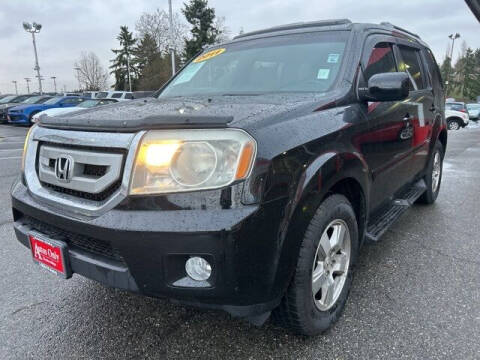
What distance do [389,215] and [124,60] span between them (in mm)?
61897

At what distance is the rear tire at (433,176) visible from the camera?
4.47 m

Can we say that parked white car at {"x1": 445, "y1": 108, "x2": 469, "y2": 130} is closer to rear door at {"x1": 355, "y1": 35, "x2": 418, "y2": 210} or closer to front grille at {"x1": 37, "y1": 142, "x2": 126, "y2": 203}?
rear door at {"x1": 355, "y1": 35, "x2": 418, "y2": 210}

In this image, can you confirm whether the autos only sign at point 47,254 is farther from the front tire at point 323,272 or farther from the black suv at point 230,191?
the front tire at point 323,272

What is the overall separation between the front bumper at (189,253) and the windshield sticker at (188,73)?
193cm

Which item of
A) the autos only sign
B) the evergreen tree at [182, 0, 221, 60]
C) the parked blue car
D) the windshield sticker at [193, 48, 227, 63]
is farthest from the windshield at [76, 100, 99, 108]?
the evergreen tree at [182, 0, 221, 60]

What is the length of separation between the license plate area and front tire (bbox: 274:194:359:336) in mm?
1108

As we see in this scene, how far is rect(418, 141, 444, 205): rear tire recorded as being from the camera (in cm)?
447

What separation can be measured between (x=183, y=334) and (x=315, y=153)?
1.29 m

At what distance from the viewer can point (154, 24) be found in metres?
51.2

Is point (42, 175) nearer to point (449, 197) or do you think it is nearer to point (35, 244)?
point (35, 244)

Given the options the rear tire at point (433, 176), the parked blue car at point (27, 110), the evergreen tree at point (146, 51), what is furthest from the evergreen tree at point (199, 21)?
Result: the rear tire at point (433, 176)

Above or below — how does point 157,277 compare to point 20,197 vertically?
below

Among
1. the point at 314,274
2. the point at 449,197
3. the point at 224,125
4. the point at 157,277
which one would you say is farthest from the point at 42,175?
the point at 449,197

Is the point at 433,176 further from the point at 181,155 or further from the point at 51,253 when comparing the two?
the point at 51,253
